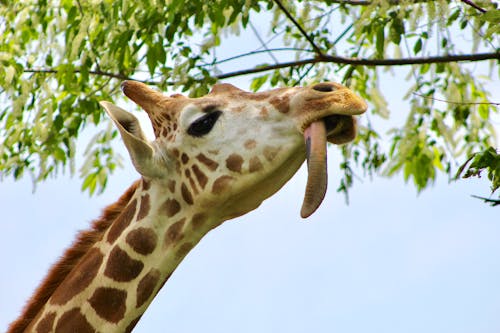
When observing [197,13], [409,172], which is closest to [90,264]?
[197,13]

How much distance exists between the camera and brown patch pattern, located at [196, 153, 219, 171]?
17.2ft

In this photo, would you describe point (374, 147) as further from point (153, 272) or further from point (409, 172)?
point (153, 272)

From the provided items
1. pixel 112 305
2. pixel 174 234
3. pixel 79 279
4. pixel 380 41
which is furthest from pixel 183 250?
pixel 380 41

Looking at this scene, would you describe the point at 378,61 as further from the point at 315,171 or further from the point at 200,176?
the point at 315,171

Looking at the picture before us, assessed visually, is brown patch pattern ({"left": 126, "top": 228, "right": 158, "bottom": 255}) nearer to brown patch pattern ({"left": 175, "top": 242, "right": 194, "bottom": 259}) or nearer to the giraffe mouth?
brown patch pattern ({"left": 175, "top": 242, "right": 194, "bottom": 259})

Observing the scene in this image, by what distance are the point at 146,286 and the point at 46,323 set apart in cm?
53

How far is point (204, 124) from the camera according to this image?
536 centimetres

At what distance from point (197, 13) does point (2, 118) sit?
2.92 metres

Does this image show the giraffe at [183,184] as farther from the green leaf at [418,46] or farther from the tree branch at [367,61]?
the green leaf at [418,46]

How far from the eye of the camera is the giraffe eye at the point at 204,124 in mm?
5348

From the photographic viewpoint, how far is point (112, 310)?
5.23 m

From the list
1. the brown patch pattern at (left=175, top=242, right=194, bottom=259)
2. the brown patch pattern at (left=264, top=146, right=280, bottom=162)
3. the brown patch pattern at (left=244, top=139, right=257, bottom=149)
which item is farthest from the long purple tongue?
the brown patch pattern at (left=175, top=242, right=194, bottom=259)

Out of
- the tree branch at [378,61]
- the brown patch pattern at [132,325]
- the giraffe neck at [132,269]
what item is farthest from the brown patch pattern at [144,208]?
the tree branch at [378,61]

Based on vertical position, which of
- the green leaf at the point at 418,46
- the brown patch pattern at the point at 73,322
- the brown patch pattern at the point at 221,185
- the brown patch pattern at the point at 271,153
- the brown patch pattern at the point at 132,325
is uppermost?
the brown patch pattern at the point at 271,153
